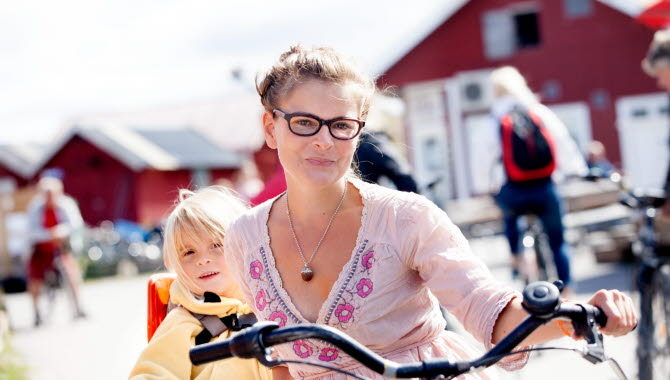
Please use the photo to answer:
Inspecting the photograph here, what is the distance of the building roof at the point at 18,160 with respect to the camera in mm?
39500

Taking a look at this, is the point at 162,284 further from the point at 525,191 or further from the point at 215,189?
the point at 525,191

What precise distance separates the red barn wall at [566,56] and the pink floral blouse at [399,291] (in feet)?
77.3

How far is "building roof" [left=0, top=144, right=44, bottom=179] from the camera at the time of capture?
3950 centimetres

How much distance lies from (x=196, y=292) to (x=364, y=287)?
1.07m

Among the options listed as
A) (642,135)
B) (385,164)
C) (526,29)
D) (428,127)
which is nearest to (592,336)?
(385,164)

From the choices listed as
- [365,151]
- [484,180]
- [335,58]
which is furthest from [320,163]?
[484,180]

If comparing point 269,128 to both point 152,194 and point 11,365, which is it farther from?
point 152,194

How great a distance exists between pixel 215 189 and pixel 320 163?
127 centimetres

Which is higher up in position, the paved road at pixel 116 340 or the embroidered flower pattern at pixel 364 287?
the embroidered flower pattern at pixel 364 287

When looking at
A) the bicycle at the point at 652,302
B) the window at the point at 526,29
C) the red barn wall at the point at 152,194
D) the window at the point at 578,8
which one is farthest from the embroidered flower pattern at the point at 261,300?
the red barn wall at the point at 152,194

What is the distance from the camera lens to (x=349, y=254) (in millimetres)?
2520

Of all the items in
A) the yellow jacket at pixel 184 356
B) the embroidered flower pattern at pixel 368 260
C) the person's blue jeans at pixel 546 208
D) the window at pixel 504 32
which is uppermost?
the window at pixel 504 32

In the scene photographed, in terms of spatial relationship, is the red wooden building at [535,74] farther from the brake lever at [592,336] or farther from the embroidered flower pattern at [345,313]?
the brake lever at [592,336]

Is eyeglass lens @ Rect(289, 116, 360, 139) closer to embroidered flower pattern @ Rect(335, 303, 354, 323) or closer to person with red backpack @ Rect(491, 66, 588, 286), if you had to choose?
embroidered flower pattern @ Rect(335, 303, 354, 323)
